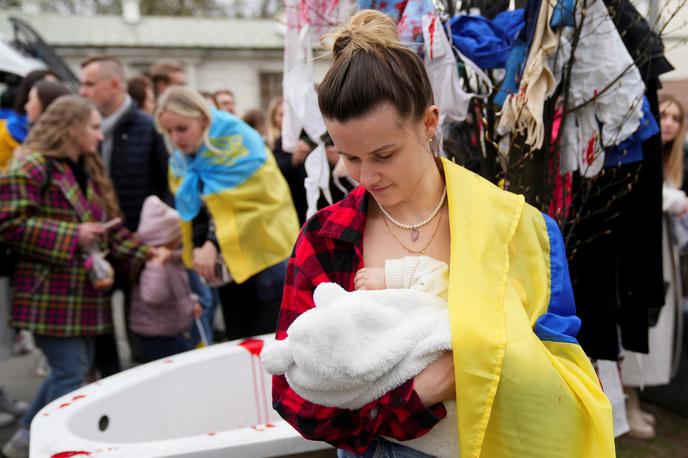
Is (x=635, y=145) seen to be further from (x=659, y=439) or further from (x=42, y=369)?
(x=42, y=369)

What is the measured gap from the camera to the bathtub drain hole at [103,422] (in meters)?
2.31

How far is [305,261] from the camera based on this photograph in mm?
1381

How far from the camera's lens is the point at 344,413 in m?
1.25

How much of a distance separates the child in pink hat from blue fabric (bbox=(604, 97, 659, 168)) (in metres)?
2.22

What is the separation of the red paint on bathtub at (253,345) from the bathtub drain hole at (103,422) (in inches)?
27.2

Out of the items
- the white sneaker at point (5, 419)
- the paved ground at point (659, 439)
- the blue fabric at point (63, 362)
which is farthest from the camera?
A: the white sneaker at point (5, 419)

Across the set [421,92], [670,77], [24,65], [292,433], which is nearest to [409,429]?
[421,92]

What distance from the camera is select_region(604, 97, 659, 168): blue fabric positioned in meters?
2.59

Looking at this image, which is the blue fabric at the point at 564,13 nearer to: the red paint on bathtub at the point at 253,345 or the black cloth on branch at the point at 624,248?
the black cloth on branch at the point at 624,248

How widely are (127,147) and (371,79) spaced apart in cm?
326

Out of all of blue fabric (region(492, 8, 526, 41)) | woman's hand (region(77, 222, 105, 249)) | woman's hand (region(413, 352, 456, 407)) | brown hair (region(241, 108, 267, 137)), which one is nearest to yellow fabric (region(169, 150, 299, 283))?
woman's hand (region(77, 222, 105, 249))

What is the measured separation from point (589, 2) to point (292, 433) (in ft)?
5.75

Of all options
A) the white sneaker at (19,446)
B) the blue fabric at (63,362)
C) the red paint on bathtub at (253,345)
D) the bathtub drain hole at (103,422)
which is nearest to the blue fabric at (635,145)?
the red paint on bathtub at (253,345)

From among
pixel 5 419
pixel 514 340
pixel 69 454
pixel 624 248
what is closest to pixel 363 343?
pixel 514 340
